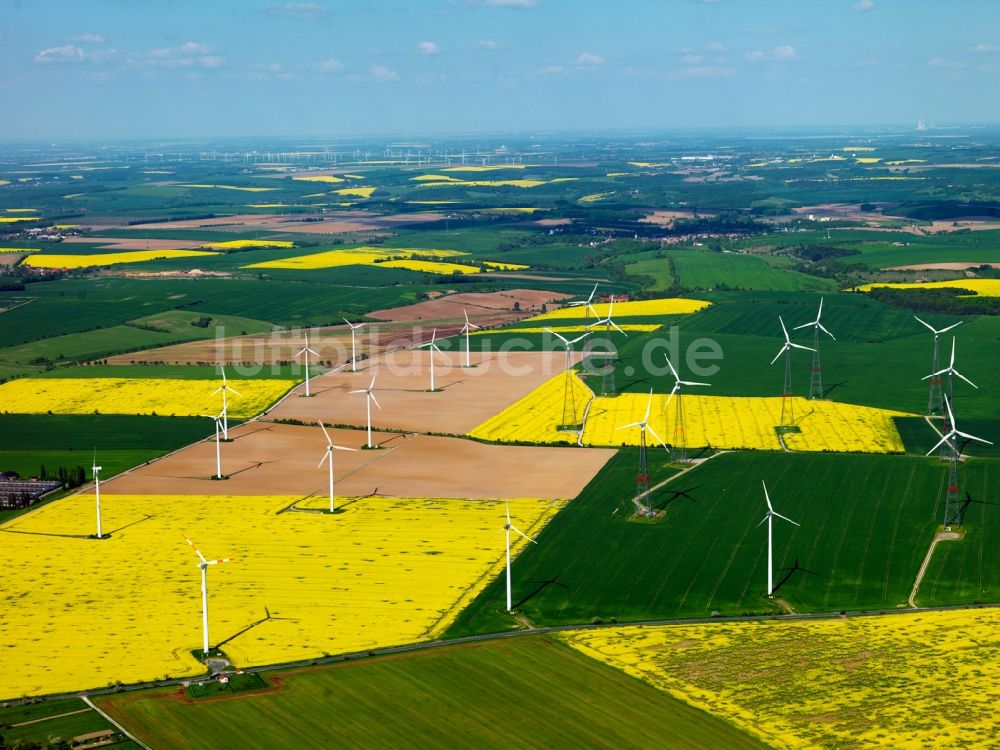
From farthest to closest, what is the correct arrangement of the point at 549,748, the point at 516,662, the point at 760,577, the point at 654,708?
the point at 760,577 < the point at 516,662 < the point at 654,708 < the point at 549,748

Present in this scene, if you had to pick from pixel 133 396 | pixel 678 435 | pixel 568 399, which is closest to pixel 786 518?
pixel 678 435

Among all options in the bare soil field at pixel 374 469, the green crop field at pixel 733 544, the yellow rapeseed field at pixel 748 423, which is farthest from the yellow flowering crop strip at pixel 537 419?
the green crop field at pixel 733 544

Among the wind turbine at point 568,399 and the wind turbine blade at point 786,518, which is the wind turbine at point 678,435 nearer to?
the wind turbine at point 568,399

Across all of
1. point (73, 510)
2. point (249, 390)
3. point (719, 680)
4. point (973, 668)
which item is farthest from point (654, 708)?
point (249, 390)

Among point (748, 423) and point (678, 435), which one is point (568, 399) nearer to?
point (678, 435)

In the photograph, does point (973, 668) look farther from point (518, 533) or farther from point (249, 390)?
point (249, 390)

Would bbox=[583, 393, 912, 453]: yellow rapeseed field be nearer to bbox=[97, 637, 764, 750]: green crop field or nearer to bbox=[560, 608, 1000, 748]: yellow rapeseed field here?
bbox=[560, 608, 1000, 748]: yellow rapeseed field
